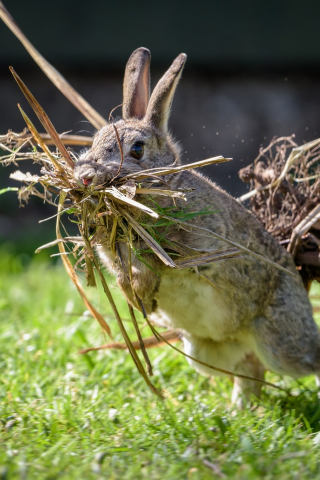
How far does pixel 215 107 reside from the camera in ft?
25.3

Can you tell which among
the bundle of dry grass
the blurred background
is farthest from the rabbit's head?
the blurred background

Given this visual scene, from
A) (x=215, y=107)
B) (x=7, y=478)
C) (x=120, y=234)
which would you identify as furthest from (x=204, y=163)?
(x=215, y=107)

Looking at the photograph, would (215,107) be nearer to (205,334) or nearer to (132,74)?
(132,74)

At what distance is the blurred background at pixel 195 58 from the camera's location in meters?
7.37

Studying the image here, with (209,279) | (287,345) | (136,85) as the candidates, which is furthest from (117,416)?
(136,85)

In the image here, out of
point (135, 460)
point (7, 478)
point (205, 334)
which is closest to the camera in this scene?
point (7, 478)

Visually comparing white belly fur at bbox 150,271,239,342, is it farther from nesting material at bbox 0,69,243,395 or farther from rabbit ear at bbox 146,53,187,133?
rabbit ear at bbox 146,53,187,133

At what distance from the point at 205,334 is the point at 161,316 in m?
0.27

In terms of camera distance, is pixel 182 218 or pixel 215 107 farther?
pixel 215 107

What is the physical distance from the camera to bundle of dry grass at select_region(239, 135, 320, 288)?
11.3ft

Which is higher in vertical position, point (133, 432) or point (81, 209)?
point (81, 209)

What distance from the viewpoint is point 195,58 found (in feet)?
24.6

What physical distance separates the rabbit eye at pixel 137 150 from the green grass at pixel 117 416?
1316 millimetres

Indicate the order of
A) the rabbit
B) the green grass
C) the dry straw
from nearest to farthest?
1. the green grass
2. the dry straw
3. the rabbit
